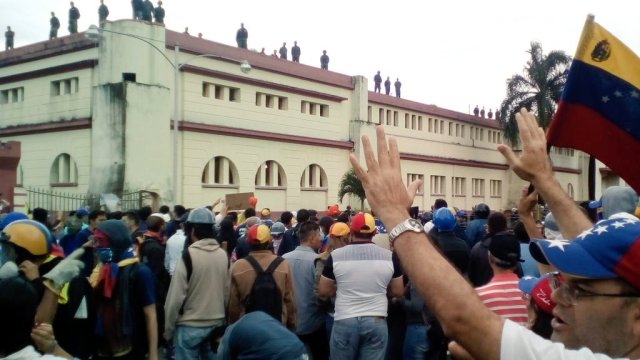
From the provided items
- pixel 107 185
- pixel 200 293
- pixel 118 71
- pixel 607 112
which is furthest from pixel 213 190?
pixel 607 112

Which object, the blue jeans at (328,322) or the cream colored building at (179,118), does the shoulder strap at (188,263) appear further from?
Answer: the cream colored building at (179,118)

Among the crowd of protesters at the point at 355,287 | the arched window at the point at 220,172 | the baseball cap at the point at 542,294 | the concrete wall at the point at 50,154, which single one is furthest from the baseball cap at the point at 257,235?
the arched window at the point at 220,172

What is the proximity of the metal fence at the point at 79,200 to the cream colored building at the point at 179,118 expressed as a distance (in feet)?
1.37

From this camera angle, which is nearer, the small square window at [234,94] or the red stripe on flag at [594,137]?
the red stripe on flag at [594,137]

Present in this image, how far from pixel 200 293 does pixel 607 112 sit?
3.91 metres

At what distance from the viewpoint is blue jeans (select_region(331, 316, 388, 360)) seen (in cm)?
573

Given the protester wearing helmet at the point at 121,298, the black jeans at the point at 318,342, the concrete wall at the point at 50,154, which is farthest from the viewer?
the concrete wall at the point at 50,154

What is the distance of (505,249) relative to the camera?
464cm

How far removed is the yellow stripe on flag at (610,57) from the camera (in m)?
3.28

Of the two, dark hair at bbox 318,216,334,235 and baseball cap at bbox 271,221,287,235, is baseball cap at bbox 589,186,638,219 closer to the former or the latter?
dark hair at bbox 318,216,334,235

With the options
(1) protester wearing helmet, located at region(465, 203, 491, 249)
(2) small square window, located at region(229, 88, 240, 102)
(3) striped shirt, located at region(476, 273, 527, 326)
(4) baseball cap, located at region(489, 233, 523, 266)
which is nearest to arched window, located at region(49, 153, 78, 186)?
(2) small square window, located at region(229, 88, 240, 102)

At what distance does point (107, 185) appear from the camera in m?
25.6

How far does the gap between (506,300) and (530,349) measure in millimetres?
2765

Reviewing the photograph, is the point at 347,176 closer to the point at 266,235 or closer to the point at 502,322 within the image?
the point at 266,235
